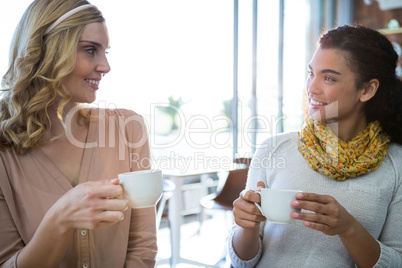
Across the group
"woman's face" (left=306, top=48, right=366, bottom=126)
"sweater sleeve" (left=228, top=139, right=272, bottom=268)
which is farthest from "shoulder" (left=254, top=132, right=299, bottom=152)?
"woman's face" (left=306, top=48, right=366, bottom=126)

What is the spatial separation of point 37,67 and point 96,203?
0.60m

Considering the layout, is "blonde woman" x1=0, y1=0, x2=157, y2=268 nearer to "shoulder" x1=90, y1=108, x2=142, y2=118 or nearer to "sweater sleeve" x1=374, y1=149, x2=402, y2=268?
"shoulder" x1=90, y1=108, x2=142, y2=118

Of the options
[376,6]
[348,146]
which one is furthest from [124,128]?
[376,6]

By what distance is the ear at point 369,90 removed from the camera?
1448mm

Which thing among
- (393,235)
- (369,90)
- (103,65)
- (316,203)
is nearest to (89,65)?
(103,65)

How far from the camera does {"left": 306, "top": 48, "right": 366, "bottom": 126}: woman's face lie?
55.5 inches

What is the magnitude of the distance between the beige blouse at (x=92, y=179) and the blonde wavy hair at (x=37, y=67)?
71 millimetres

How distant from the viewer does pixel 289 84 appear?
5.22 m

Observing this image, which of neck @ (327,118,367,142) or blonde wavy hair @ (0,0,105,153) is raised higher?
blonde wavy hair @ (0,0,105,153)

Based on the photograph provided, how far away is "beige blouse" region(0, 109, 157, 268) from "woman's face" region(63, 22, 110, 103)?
107 millimetres

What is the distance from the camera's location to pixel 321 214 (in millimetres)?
995

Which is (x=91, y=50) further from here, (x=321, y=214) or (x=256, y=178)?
(x=321, y=214)

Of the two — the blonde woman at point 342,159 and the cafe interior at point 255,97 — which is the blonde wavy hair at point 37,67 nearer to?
the blonde woman at point 342,159

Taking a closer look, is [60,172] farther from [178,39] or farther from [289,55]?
[289,55]
